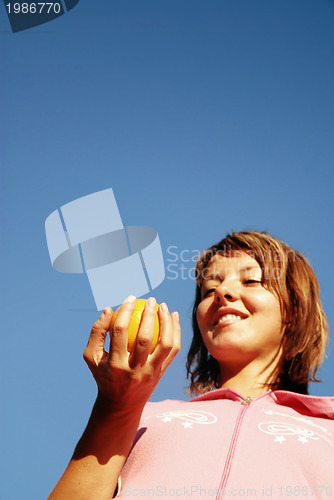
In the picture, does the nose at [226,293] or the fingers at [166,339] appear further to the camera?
the nose at [226,293]

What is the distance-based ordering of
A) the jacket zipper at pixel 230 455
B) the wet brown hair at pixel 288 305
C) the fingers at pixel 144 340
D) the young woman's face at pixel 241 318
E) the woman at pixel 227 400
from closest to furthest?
1. the fingers at pixel 144 340
2. the woman at pixel 227 400
3. the jacket zipper at pixel 230 455
4. the young woman's face at pixel 241 318
5. the wet brown hair at pixel 288 305

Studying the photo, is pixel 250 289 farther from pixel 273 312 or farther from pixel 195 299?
pixel 195 299

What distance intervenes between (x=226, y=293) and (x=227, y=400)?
42 centimetres

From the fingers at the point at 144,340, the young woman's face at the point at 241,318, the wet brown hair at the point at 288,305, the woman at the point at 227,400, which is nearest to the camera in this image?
the fingers at the point at 144,340

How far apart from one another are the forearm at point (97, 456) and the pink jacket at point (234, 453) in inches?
6.2

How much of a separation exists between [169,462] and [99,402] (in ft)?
1.20

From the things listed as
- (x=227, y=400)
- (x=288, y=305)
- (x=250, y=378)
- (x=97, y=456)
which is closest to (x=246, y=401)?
(x=227, y=400)

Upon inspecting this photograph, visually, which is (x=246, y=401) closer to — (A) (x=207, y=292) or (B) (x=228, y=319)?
(B) (x=228, y=319)

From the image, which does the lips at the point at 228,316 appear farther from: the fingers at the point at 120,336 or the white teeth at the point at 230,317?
the fingers at the point at 120,336

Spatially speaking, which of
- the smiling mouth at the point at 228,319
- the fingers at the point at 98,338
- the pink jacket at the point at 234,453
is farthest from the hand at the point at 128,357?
the smiling mouth at the point at 228,319

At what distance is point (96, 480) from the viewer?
1.29 meters

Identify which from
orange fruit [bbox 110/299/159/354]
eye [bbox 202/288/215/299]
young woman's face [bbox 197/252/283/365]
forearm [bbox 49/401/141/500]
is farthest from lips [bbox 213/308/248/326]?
forearm [bbox 49/401/141/500]

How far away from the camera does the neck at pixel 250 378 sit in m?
2.00

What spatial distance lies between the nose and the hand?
2.53ft
